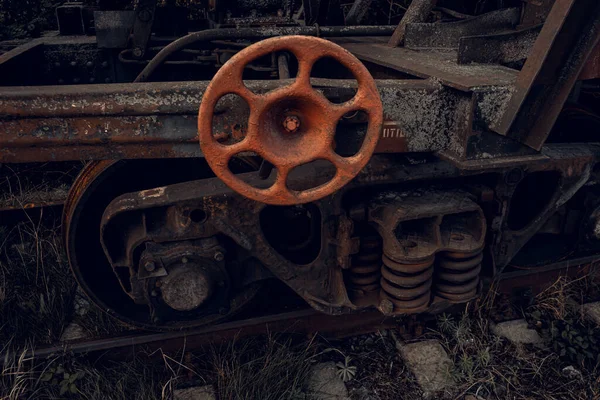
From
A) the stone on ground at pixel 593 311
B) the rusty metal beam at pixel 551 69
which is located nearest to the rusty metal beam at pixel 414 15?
the rusty metal beam at pixel 551 69

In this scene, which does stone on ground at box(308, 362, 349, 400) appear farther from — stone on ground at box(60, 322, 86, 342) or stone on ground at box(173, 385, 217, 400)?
stone on ground at box(60, 322, 86, 342)

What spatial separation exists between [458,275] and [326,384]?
92cm

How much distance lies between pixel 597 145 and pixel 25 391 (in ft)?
11.3

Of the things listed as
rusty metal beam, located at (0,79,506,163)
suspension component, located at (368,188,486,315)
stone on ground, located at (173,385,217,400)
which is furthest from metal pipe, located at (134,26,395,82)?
stone on ground, located at (173,385,217,400)

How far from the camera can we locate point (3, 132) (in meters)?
2.10

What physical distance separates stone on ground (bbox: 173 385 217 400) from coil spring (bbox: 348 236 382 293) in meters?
0.94

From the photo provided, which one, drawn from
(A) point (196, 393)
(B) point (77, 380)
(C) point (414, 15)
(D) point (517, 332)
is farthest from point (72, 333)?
(C) point (414, 15)

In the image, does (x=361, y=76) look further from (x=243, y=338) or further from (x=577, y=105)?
(x=577, y=105)

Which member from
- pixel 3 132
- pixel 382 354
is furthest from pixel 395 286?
pixel 3 132

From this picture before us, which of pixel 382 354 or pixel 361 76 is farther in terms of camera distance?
pixel 382 354

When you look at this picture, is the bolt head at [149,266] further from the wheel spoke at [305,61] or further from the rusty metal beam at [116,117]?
the wheel spoke at [305,61]

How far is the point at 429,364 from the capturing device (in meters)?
2.96

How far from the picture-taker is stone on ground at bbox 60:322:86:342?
10.2 feet

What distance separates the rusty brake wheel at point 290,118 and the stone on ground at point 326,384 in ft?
4.11
